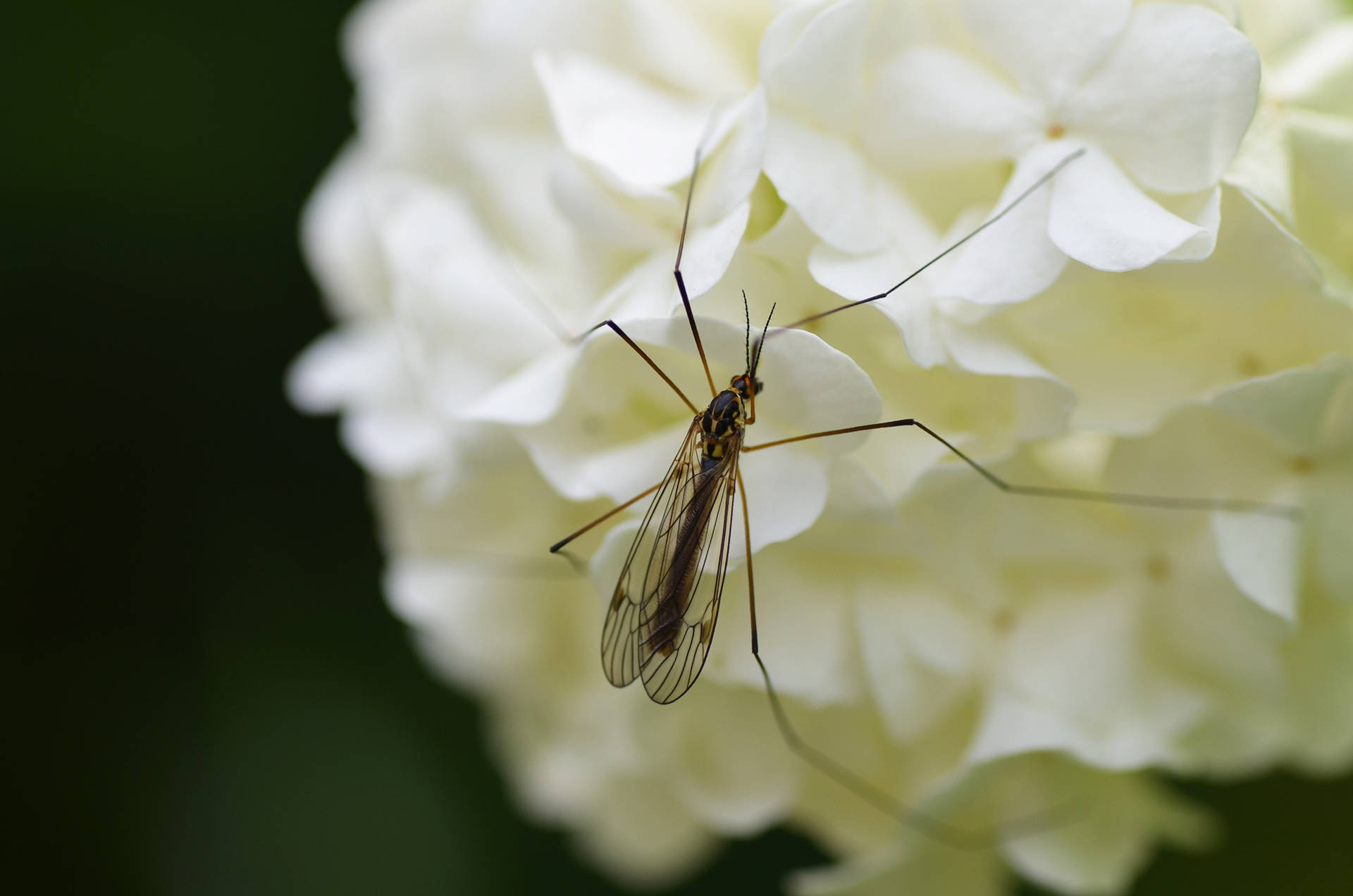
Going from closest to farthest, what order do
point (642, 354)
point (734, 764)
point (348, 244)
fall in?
point (642, 354)
point (734, 764)
point (348, 244)

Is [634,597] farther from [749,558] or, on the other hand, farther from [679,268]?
[679,268]

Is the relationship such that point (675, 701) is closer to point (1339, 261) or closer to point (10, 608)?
point (1339, 261)

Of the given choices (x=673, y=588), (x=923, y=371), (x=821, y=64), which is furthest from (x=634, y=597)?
(x=821, y=64)

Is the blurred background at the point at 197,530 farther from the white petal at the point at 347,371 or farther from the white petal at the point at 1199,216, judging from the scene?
the white petal at the point at 1199,216

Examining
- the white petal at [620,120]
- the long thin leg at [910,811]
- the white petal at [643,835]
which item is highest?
the white petal at [620,120]

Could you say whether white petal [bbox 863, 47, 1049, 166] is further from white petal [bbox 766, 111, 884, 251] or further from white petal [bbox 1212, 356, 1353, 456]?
white petal [bbox 1212, 356, 1353, 456]

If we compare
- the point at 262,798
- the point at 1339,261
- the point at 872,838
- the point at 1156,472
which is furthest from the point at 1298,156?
the point at 262,798

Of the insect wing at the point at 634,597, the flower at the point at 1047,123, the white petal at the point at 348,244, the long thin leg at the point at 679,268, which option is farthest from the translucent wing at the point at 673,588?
the white petal at the point at 348,244
